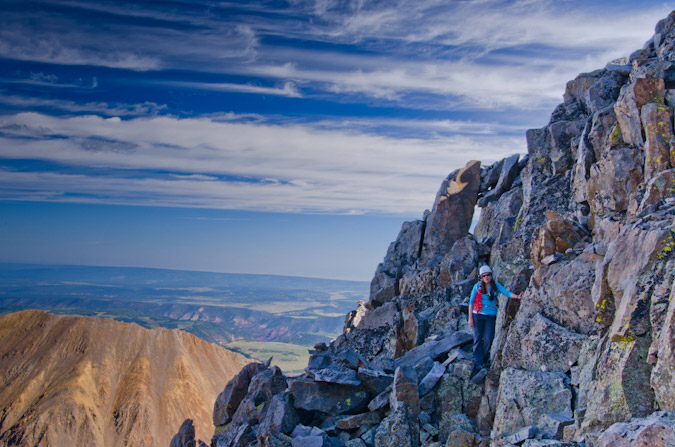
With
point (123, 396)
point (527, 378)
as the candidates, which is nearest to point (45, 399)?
point (123, 396)

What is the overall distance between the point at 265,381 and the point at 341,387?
9102mm

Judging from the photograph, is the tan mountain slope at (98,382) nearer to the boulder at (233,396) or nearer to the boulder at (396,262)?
the boulder at (396,262)

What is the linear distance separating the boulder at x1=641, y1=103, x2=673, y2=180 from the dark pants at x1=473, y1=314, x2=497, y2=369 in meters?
10.4

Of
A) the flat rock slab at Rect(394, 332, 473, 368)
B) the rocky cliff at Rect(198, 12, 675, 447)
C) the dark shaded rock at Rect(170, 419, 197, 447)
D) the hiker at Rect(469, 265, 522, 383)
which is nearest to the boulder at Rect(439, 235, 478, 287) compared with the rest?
the rocky cliff at Rect(198, 12, 675, 447)

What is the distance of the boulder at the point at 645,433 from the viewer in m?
11.1

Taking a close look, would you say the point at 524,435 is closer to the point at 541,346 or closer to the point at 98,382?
the point at 541,346

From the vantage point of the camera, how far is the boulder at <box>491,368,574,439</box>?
55.8 ft

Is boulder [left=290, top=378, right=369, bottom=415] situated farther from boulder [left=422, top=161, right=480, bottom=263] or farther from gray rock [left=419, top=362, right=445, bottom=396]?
boulder [left=422, top=161, right=480, bottom=263]

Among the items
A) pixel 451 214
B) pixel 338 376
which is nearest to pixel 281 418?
pixel 338 376

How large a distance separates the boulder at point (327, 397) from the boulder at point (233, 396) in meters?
11.9

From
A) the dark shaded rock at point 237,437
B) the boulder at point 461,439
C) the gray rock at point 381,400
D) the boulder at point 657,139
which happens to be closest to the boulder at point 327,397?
the gray rock at point 381,400

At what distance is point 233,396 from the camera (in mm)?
37750

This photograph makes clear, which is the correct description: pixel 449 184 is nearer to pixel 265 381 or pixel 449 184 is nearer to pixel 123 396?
pixel 265 381

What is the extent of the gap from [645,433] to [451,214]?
117 ft
